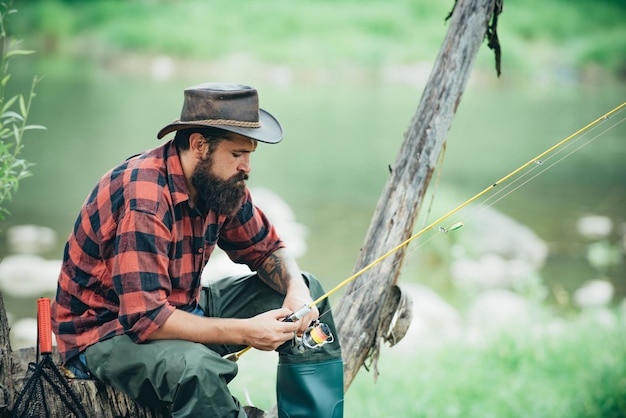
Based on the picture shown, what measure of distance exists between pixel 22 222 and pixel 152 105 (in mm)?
5732

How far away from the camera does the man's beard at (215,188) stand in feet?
8.21

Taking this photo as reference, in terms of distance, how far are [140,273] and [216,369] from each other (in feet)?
1.09

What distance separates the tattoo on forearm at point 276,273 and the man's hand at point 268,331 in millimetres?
277

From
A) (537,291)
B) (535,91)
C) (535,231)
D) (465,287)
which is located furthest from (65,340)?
(535,91)

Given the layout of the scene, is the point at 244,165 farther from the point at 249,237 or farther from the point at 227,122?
the point at 249,237

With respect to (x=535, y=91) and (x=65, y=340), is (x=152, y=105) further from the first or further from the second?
(x=65, y=340)

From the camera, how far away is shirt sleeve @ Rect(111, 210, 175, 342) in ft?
7.55

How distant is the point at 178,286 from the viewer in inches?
101

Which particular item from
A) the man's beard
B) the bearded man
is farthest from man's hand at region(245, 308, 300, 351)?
the man's beard

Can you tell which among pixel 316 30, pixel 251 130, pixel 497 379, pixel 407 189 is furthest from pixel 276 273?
pixel 316 30

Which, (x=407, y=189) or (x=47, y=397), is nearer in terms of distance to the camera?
(x=47, y=397)

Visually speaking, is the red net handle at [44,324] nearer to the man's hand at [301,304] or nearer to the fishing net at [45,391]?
the fishing net at [45,391]

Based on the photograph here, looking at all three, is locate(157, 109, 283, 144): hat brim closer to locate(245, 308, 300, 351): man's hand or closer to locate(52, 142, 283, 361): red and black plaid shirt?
locate(52, 142, 283, 361): red and black plaid shirt

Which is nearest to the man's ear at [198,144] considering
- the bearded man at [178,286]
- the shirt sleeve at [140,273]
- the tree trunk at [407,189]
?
the bearded man at [178,286]
